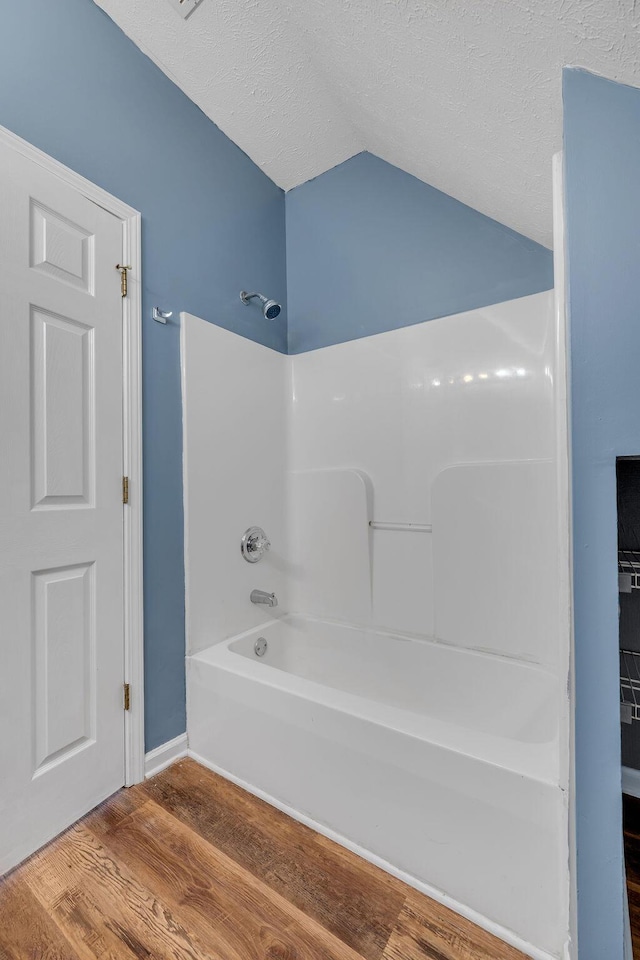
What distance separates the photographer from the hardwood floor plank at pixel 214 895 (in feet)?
3.18

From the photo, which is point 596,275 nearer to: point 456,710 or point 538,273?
point 538,273

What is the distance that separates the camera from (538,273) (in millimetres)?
1631

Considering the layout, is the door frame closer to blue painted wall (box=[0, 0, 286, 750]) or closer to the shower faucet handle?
blue painted wall (box=[0, 0, 286, 750])

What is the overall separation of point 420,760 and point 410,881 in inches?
13.5

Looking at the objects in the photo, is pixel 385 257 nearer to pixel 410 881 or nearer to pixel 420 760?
pixel 420 760

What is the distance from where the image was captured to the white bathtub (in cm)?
96

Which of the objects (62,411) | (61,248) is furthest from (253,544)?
(61,248)

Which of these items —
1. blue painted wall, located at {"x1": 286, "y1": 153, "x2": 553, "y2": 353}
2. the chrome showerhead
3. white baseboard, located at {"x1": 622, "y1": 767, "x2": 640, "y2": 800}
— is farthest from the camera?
the chrome showerhead

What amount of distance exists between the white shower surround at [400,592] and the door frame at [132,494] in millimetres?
217

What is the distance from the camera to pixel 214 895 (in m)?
1.09

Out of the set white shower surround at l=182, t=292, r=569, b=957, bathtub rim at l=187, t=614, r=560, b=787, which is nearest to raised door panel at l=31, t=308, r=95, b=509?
white shower surround at l=182, t=292, r=569, b=957

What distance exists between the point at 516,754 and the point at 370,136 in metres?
2.40

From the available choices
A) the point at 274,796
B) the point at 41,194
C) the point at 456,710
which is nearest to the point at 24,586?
the point at 274,796

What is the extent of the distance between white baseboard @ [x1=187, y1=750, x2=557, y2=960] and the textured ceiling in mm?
1823
